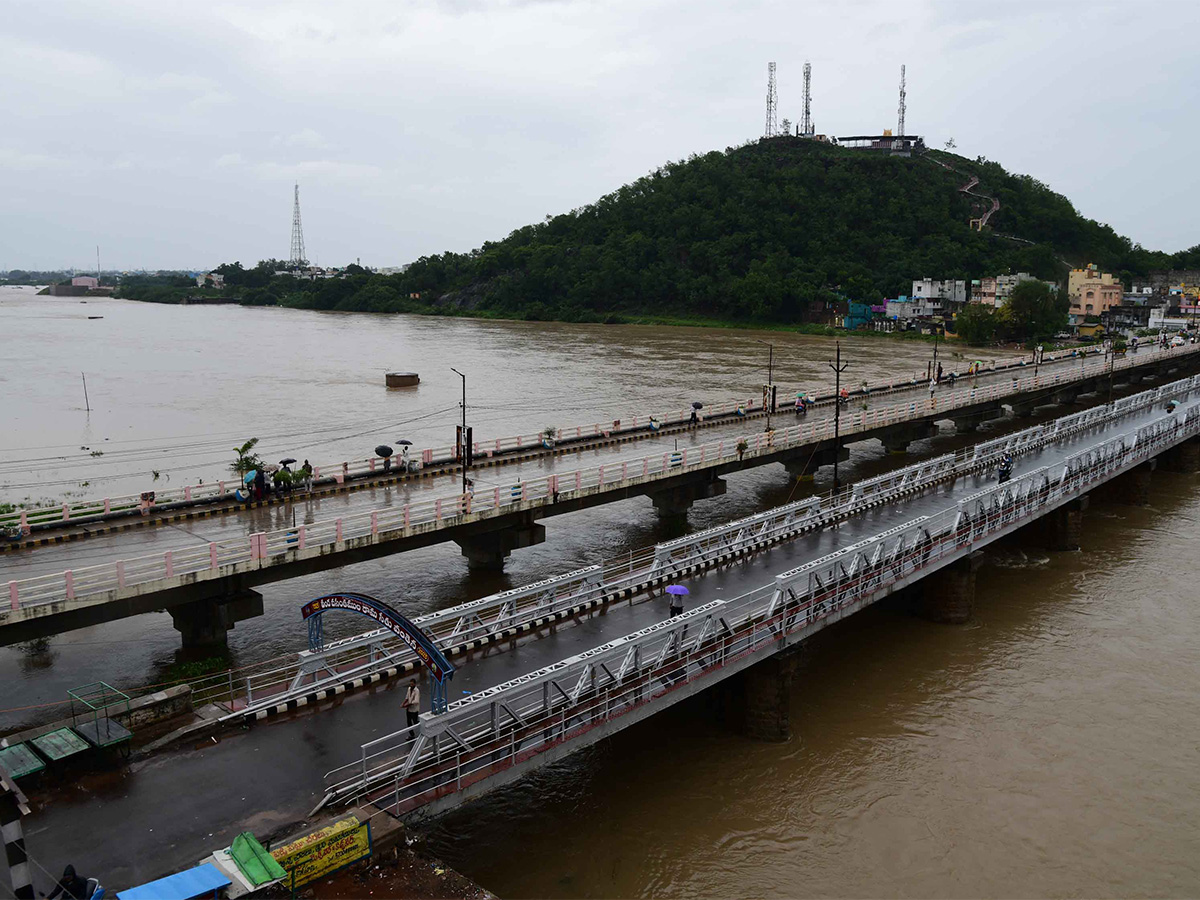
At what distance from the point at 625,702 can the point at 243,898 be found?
7106mm

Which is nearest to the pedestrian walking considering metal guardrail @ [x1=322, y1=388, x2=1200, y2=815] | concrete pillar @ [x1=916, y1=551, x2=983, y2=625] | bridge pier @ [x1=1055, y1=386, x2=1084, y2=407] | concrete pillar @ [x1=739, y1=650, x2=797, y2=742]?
metal guardrail @ [x1=322, y1=388, x2=1200, y2=815]

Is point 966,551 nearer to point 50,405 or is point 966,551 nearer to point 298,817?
point 298,817

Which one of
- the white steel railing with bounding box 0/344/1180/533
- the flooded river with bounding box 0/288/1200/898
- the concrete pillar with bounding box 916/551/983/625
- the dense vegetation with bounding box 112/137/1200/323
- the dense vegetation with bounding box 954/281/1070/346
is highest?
the dense vegetation with bounding box 112/137/1200/323

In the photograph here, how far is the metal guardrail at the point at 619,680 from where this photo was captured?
13.3m

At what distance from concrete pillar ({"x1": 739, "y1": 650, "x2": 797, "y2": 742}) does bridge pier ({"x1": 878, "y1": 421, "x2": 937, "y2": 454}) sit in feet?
96.7

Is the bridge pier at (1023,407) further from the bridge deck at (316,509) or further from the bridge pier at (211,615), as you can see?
the bridge pier at (211,615)

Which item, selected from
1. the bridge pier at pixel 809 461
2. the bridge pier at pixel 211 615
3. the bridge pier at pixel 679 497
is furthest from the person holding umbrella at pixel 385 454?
the bridge pier at pixel 809 461

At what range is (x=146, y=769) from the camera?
532 inches

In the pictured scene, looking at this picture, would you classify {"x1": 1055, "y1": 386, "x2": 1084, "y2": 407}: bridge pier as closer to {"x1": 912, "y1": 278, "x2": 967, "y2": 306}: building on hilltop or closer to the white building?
the white building

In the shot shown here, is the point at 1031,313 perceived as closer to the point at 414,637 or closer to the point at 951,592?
the point at 951,592

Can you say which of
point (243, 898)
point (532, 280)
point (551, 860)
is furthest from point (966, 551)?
point (532, 280)

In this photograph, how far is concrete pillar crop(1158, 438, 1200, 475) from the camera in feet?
162

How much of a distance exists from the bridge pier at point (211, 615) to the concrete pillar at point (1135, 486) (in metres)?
38.6

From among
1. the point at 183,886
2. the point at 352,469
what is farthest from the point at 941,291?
the point at 183,886
